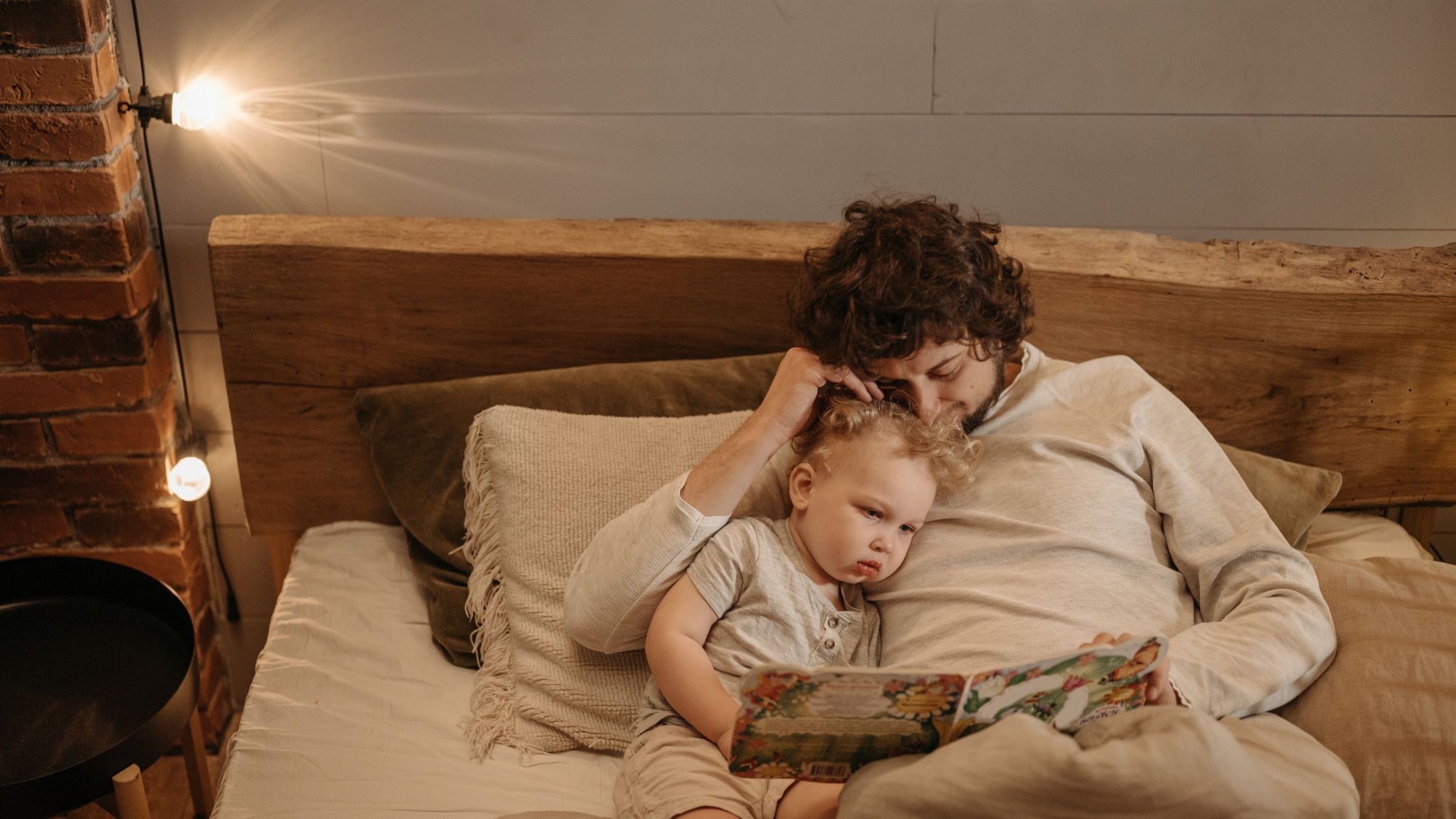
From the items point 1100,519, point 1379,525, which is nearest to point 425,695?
point 1100,519

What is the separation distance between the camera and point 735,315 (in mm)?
1705

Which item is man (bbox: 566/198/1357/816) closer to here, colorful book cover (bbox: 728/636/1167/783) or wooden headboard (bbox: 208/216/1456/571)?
colorful book cover (bbox: 728/636/1167/783)

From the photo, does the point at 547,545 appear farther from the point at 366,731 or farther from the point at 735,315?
the point at 735,315

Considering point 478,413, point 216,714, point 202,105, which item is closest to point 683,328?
point 478,413

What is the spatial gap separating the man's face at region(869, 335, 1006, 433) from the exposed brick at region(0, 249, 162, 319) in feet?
3.77

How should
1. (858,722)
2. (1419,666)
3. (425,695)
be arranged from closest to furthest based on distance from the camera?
(858,722), (1419,666), (425,695)

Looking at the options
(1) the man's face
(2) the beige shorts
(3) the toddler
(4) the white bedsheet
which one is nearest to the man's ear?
(3) the toddler

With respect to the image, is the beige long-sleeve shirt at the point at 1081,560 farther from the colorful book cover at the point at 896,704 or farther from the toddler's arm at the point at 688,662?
the colorful book cover at the point at 896,704

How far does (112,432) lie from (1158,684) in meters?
1.57

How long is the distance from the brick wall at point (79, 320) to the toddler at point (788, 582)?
3.32 feet

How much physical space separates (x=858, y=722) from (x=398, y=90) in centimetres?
126

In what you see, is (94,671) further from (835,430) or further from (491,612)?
(835,430)

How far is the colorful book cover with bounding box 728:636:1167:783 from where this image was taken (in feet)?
3.10

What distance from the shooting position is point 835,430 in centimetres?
127
